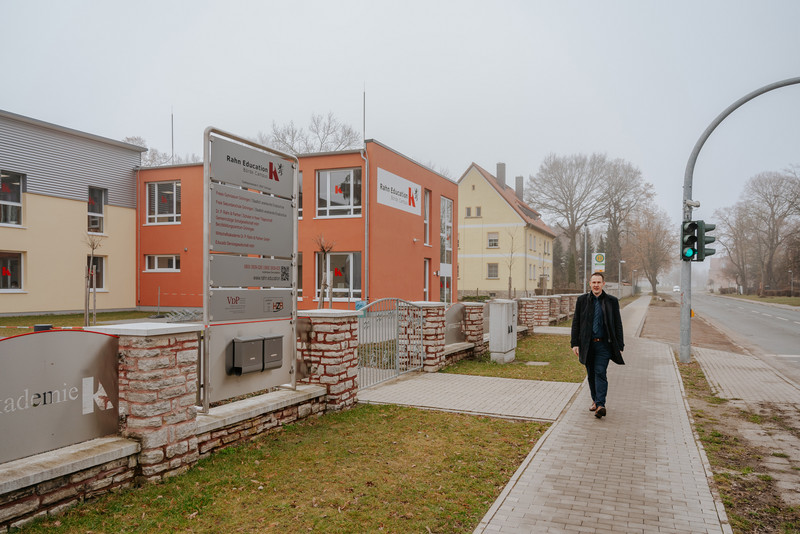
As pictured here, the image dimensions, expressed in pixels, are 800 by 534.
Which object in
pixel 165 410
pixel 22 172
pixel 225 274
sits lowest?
pixel 165 410

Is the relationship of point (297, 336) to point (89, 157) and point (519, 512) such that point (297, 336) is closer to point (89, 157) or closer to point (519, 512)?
point (519, 512)

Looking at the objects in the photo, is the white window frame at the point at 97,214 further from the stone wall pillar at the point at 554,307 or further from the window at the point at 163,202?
the stone wall pillar at the point at 554,307

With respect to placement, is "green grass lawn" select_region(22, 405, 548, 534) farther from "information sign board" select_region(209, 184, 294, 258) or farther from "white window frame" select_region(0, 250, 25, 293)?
"white window frame" select_region(0, 250, 25, 293)

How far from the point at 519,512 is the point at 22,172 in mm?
25809

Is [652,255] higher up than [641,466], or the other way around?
[652,255]

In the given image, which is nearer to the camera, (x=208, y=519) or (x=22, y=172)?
(x=208, y=519)

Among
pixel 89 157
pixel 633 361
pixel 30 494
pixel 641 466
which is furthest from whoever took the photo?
pixel 89 157

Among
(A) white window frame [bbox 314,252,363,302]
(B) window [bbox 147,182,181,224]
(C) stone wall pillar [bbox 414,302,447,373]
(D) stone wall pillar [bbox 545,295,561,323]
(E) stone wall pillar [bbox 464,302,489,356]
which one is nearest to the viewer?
(C) stone wall pillar [bbox 414,302,447,373]

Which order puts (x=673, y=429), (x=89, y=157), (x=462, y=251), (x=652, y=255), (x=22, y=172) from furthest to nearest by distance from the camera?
(x=652, y=255), (x=462, y=251), (x=89, y=157), (x=22, y=172), (x=673, y=429)

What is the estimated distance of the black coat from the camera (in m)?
7.08

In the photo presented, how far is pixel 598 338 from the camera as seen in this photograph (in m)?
7.13

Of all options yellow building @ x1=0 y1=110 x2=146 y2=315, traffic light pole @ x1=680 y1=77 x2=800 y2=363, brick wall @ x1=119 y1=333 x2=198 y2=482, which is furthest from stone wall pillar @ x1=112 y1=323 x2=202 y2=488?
yellow building @ x1=0 y1=110 x2=146 y2=315

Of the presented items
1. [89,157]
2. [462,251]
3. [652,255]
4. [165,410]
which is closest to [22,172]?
[89,157]

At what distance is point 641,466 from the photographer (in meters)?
5.06
